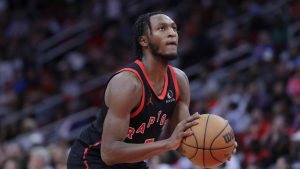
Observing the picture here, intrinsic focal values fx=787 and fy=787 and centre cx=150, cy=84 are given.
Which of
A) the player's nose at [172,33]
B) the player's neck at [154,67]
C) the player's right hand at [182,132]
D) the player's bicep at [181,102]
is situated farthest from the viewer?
the player's bicep at [181,102]

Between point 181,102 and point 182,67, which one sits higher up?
point 181,102

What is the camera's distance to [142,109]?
629cm

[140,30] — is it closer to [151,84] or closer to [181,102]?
[151,84]

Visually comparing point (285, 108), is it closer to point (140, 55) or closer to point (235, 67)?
point (235, 67)

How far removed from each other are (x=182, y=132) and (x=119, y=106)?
53cm

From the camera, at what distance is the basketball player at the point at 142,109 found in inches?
241

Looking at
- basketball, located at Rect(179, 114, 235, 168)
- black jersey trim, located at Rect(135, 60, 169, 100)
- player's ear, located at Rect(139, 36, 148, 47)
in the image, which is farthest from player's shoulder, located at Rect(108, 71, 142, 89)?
basketball, located at Rect(179, 114, 235, 168)

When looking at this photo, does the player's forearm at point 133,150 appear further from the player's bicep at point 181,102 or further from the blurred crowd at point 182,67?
the blurred crowd at point 182,67

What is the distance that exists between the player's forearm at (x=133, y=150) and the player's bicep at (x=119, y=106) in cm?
6

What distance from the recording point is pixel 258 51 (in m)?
14.0

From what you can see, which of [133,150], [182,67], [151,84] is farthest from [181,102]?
[182,67]

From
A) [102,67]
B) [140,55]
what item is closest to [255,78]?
[102,67]

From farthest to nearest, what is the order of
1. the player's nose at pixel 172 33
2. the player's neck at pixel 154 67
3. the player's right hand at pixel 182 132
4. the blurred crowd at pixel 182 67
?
the blurred crowd at pixel 182 67, the player's neck at pixel 154 67, the player's nose at pixel 172 33, the player's right hand at pixel 182 132

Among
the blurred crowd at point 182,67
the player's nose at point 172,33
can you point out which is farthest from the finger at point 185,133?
the blurred crowd at point 182,67
